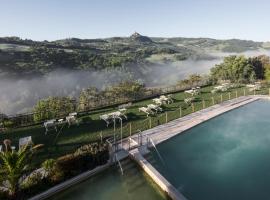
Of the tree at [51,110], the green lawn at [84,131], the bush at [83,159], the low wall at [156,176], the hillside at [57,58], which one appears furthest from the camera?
the hillside at [57,58]

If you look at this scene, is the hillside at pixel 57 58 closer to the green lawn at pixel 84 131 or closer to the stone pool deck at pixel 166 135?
the green lawn at pixel 84 131

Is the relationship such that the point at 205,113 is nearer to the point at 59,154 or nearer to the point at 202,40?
the point at 59,154

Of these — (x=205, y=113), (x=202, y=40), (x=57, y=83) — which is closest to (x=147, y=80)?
(x=57, y=83)

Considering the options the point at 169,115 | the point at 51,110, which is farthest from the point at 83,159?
the point at 51,110

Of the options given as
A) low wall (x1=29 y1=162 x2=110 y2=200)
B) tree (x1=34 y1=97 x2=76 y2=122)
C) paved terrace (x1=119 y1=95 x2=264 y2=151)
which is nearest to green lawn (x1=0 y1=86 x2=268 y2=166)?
paved terrace (x1=119 y1=95 x2=264 y2=151)

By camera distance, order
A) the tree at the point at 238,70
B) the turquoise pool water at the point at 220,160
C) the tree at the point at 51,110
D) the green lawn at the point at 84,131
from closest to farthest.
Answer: the turquoise pool water at the point at 220,160 → the green lawn at the point at 84,131 → the tree at the point at 51,110 → the tree at the point at 238,70

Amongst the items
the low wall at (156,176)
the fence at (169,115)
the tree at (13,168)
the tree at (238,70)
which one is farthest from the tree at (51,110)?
the tree at (238,70)

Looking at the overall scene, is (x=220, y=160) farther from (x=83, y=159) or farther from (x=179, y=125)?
(x=83, y=159)

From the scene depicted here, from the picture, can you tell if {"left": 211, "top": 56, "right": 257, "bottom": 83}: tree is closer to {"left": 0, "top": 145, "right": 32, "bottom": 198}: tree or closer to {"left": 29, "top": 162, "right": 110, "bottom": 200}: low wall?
{"left": 29, "top": 162, "right": 110, "bottom": 200}: low wall
